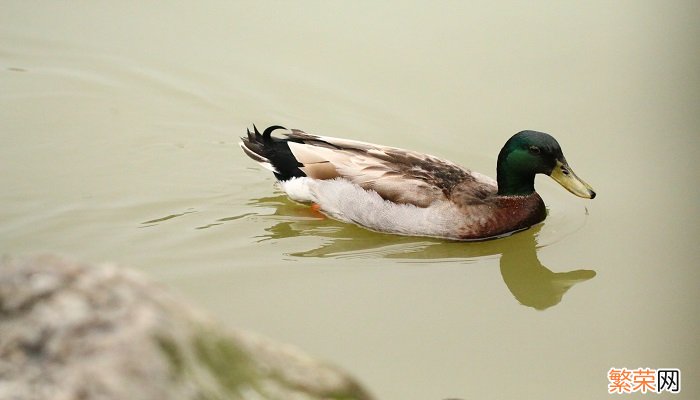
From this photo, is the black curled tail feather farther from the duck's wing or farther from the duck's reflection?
the duck's reflection

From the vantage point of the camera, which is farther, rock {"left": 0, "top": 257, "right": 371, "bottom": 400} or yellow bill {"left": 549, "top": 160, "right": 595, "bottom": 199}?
yellow bill {"left": 549, "top": 160, "right": 595, "bottom": 199}

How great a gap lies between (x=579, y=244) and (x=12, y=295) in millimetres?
5282

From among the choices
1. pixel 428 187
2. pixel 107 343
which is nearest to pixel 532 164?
pixel 428 187

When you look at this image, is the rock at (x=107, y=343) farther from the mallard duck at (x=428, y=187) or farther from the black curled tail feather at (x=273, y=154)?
the black curled tail feather at (x=273, y=154)

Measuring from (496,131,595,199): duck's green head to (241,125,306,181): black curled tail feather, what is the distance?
1587 mm

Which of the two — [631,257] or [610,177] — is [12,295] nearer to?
[631,257]

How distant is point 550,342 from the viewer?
5309 mm

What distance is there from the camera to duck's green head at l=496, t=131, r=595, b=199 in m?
6.79

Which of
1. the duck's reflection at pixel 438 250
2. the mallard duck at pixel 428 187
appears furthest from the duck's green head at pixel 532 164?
the duck's reflection at pixel 438 250

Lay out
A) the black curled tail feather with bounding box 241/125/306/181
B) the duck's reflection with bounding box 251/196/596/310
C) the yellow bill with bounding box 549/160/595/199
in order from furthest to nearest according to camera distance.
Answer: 1. the black curled tail feather with bounding box 241/125/306/181
2. the yellow bill with bounding box 549/160/595/199
3. the duck's reflection with bounding box 251/196/596/310

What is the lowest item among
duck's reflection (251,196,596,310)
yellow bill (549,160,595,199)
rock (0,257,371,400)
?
duck's reflection (251,196,596,310)

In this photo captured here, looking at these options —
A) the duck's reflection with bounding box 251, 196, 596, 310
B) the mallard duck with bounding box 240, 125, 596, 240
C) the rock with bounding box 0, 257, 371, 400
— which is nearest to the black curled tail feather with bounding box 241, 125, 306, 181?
the mallard duck with bounding box 240, 125, 596, 240

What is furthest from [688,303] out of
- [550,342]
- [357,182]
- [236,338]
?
[236,338]

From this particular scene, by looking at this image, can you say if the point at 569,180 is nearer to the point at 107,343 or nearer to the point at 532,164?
the point at 532,164
